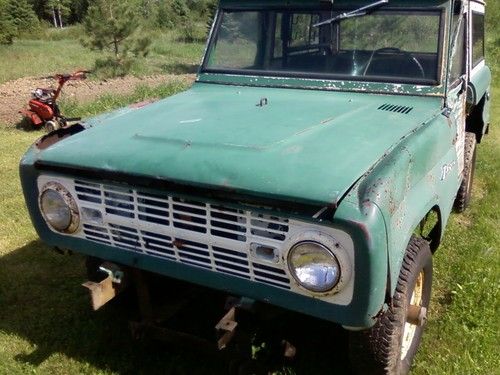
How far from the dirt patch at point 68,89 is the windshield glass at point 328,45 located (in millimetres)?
6567

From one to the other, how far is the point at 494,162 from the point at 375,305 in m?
4.80

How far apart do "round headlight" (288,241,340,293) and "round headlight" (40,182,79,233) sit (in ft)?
3.52

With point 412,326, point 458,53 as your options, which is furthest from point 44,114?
point 412,326

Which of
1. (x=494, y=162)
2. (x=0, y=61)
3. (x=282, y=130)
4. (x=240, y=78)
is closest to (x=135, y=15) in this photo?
(x=0, y=61)

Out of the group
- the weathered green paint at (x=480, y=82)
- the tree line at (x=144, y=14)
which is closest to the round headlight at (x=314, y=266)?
the weathered green paint at (x=480, y=82)

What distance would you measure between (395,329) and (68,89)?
440 inches

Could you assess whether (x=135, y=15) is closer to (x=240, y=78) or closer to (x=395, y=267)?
(x=240, y=78)

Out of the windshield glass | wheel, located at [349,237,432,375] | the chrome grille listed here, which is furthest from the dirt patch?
wheel, located at [349,237,432,375]

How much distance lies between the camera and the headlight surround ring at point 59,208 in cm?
252

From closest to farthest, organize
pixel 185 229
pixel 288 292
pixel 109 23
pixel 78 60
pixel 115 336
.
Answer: pixel 288 292 → pixel 185 229 → pixel 115 336 → pixel 109 23 → pixel 78 60

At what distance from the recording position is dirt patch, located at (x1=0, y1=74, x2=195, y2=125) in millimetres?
9982

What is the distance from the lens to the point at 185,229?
224 cm

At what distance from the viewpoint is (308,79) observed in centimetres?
341

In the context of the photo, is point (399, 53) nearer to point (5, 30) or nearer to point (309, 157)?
point (309, 157)
